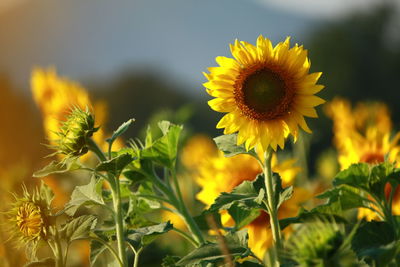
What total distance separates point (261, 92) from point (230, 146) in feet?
0.38

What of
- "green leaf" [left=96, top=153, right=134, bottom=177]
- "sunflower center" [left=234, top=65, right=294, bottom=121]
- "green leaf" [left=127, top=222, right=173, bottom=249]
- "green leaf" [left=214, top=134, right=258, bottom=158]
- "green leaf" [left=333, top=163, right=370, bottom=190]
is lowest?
"green leaf" [left=127, top=222, right=173, bottom=249]

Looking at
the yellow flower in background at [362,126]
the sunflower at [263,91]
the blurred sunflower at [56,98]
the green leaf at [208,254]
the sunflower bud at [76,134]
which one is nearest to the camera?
the green leaf at [208,254]

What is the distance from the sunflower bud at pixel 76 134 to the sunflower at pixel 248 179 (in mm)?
503

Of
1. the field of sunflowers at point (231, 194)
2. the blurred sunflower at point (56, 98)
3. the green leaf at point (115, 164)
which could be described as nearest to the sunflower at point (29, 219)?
the field of sunflowers at point (231, 194)

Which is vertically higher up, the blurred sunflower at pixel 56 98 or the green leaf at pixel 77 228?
the green leaf at pixel 77 228

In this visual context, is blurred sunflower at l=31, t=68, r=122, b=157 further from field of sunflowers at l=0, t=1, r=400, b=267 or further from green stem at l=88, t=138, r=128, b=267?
green stem at l=88, t=138, r=128, b=267

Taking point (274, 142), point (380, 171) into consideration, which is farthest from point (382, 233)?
point (274, 142)

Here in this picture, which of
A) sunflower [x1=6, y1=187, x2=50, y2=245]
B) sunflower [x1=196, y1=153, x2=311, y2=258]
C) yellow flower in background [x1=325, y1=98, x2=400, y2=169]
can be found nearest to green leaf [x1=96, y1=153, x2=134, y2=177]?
sunflower [x1=6, y1=187, x2=50, y2=245]

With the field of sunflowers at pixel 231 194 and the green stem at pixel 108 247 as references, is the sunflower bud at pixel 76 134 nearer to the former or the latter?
the field of sunflowers at pixel 231 194

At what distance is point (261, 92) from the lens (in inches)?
48.8

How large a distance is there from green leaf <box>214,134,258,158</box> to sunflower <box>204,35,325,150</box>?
18mm

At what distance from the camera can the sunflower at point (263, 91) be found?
3.89 feet

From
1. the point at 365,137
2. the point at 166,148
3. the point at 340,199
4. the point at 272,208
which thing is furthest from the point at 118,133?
the point at 365,137

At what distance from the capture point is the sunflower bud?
41.8 inches
